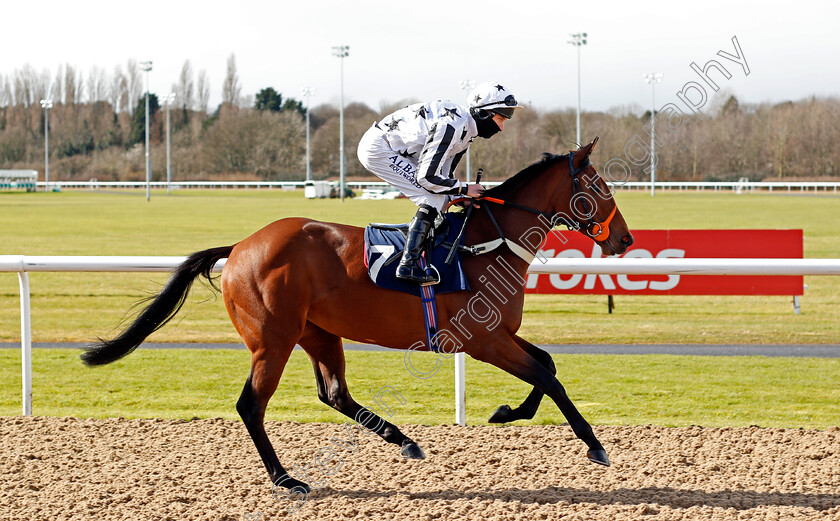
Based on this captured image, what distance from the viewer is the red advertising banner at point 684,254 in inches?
382

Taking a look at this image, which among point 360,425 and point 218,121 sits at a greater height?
point 218,121

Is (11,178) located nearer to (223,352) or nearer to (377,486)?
(223,352)

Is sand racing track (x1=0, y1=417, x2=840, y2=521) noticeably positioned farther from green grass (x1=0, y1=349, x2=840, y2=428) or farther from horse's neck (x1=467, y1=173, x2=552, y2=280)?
horse's neck (x1=467, y1=173, x2=552, y2=280)

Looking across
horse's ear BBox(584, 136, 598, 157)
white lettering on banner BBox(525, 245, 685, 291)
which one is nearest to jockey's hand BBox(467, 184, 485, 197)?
horse's ear BBox(584, 136, 598, 157)

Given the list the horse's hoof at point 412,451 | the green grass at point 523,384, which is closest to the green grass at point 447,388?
the green grass at point 523,384

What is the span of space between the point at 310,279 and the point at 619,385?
3353 millimetres

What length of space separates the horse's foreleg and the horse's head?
2.16 ft

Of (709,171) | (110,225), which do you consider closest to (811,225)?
(110,225)

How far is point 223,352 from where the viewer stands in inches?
316

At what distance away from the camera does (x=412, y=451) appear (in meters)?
4.07

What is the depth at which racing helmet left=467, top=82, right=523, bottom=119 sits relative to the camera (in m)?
3.90

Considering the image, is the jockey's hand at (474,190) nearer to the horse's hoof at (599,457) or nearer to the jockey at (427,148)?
the jockey at (427,148)

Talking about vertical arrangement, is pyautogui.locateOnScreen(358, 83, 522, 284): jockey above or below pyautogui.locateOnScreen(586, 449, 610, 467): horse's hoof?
above

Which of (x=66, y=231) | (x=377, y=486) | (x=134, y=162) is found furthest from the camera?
(x=134, y=162)
